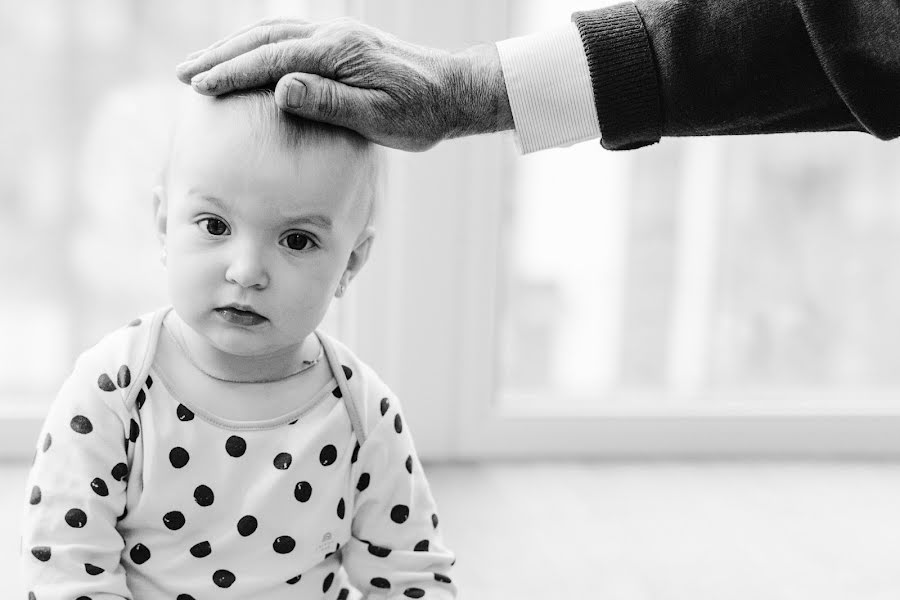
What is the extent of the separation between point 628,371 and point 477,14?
1.00 meters

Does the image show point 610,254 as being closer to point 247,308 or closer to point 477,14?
point 477,14

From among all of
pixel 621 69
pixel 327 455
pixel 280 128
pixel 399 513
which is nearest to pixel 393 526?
pixel 399 513

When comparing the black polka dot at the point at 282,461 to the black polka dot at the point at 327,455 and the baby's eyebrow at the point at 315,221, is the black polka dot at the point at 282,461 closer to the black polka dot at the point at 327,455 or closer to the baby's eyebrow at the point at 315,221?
the black polka dot at the point at 327,455

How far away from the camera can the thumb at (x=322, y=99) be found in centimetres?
98

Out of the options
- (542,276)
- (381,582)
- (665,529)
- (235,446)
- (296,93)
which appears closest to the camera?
(296,93)

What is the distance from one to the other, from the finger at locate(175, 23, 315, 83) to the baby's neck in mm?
252

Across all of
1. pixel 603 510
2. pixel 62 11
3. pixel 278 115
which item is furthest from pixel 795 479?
pixel 62 11

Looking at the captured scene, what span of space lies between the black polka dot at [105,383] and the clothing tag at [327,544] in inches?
10.1

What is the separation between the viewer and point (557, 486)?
1933mm

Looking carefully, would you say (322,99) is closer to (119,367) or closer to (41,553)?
(119,367)

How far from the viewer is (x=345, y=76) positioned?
1.03m

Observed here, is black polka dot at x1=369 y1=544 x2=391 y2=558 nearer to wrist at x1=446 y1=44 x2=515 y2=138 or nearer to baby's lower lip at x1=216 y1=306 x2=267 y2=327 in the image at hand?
baby's lower lip at x1=216 y1=306 x2=267 y2=327

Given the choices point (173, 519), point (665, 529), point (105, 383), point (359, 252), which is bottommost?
point (665, 529)

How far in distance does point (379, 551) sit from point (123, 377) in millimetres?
323
